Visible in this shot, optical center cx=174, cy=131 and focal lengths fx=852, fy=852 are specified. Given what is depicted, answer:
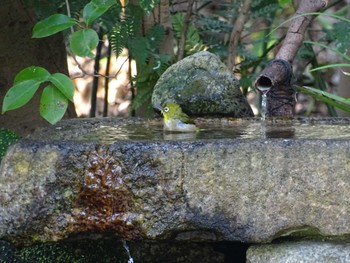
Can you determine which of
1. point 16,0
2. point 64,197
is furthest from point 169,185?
point 16,0

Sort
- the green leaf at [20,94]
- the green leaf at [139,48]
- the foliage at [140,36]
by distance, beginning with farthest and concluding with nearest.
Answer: the green leaf at [139,48] → the foliage at [140,36] → the green leaf at [20,94]

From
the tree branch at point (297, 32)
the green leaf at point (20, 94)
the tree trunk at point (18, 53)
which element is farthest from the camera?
the tree trunk at point (18, 53)

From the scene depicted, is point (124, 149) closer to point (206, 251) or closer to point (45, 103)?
point (45, 103)

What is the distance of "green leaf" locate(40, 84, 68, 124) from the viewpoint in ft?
8.81

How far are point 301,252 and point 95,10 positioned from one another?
3.52 ft

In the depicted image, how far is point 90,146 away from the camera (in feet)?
8.19

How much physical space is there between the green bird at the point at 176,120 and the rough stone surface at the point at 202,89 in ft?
0.71

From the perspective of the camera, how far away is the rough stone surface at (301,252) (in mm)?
2453

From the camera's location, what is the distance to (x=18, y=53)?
4.27 metres

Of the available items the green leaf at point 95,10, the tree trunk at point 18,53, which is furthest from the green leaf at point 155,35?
the green leaf at point 95,10

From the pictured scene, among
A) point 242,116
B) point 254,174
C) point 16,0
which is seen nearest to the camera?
point 254,174

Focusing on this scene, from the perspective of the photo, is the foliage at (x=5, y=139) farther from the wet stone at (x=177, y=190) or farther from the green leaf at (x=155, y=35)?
the green leaf at (x=155, y=35)

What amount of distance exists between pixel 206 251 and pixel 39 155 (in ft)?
2.31

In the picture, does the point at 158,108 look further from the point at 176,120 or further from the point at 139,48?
the point at 139,48
